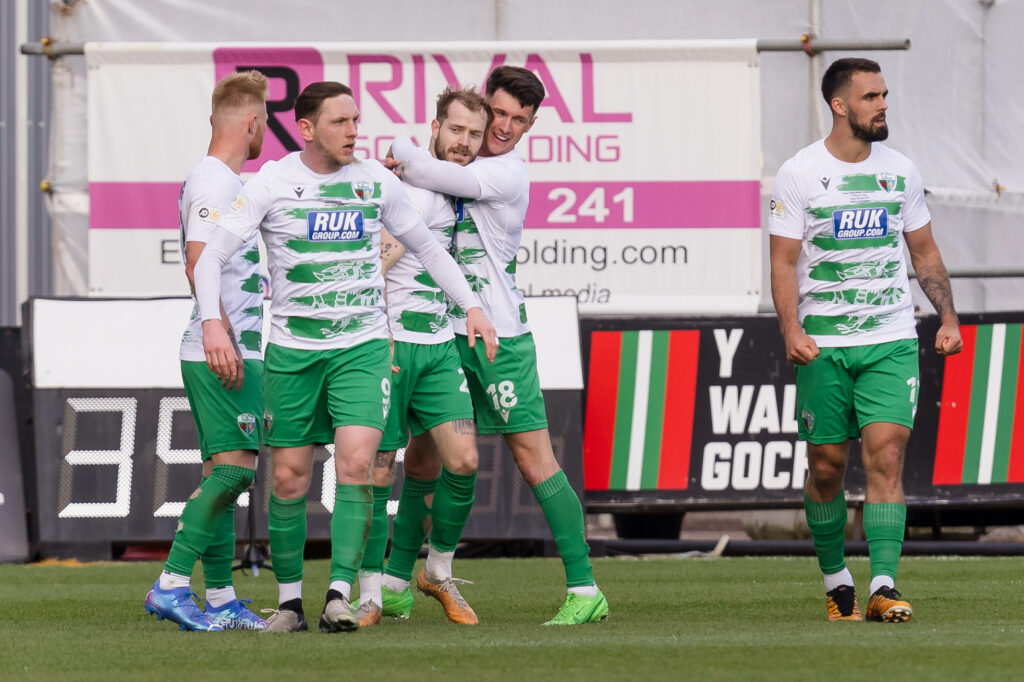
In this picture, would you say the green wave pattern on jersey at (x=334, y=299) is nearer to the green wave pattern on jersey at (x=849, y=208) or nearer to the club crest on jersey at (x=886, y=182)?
the green wave pattern on jersey at (x=849, y=208)

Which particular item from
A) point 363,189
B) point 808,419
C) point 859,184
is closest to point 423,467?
point 363,189

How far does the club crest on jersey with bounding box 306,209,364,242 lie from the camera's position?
6.02 meters

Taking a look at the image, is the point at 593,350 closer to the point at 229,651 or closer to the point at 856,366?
the point at 856,366

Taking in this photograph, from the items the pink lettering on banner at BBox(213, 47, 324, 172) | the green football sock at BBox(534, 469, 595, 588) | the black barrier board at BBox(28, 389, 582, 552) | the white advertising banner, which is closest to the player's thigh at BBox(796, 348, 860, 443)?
the green football sock at BBox(534, 469, 595, 588)

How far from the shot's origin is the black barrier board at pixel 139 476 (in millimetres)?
10352

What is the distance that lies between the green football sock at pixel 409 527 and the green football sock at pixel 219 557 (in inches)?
25.2

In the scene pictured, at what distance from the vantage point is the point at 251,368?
21.6ft

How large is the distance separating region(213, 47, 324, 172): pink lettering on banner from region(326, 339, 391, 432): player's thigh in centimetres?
633

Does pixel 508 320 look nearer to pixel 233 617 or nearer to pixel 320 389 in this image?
pixel 320 389

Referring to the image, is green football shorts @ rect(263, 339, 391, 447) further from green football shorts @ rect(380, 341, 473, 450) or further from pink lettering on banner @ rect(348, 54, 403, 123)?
pink lettering on banner @ rect(348, 54, 403, 123)

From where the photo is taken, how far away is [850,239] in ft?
21.4

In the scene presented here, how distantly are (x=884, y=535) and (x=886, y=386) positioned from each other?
0.56m

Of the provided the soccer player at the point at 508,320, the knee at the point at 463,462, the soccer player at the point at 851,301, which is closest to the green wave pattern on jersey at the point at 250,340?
the soccer player at the point at 508,320

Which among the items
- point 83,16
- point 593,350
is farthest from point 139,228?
point 593,350
